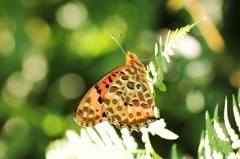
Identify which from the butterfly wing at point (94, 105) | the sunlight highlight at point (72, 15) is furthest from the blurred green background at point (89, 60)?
the butterfly wing at point (94, 105)

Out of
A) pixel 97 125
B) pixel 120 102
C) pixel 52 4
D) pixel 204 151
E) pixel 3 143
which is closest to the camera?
pixel 204 151

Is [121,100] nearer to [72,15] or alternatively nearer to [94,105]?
[94,105]

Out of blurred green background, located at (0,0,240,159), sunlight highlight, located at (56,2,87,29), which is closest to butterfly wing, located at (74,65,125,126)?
blurred green background, located at (0,0,240,159)

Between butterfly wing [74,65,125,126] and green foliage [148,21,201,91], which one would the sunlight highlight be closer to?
butterfly wing [74,65,125,126]

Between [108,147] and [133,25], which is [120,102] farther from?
[133,25]

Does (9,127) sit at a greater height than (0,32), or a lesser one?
lesser

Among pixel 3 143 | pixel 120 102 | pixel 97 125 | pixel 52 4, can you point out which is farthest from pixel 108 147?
pixel 52 4

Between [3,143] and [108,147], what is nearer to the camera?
[108,147]

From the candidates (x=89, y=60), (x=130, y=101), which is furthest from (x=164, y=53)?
(x=89, y=60)
